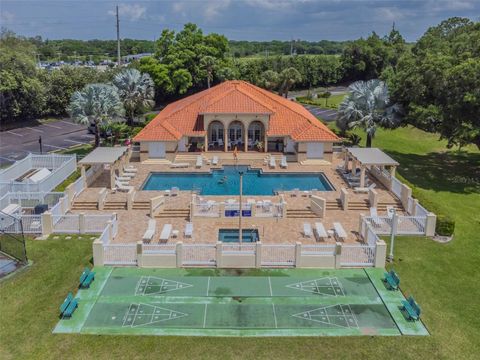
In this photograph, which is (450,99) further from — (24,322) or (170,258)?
(24,322)

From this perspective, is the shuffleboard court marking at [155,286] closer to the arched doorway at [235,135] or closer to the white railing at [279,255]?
the white railing at [279,255]

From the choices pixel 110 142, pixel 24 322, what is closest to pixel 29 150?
pixel 110 142

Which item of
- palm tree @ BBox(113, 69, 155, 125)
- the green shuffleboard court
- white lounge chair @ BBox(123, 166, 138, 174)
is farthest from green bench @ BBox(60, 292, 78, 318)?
palm tree @ BBox(113, 69, 155, 125)

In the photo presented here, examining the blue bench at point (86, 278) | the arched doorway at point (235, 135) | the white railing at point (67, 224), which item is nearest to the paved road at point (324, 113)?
the arched doorway at point (235, 135)

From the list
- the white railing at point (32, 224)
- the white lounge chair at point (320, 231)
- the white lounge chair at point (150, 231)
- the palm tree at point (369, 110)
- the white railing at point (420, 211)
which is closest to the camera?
the white lounge chair at point (150, 231)

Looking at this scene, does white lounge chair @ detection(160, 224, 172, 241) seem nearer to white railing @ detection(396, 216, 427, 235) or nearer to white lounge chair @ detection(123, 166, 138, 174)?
white lounge chair @ detection(123, 166, 138, 174)

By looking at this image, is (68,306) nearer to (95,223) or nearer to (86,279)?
(86,279)

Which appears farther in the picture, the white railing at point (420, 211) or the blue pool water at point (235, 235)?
the white railing at point (420, 211)

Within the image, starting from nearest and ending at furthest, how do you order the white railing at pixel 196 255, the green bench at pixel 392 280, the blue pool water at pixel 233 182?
1. the green bench at pixel 392 280
2. the white railing at pixel 196 255
3. the blue pool water at pixel 233 182
